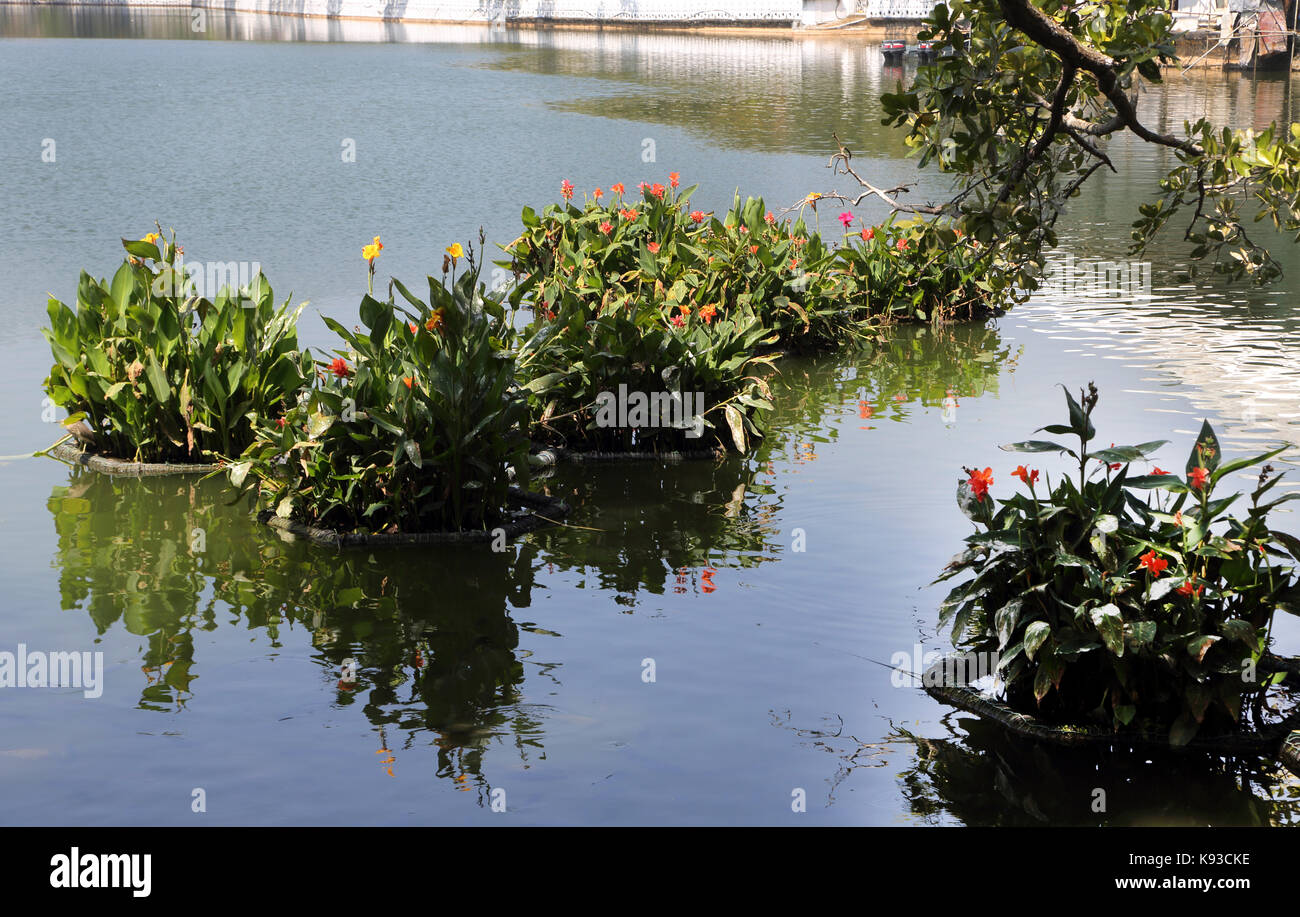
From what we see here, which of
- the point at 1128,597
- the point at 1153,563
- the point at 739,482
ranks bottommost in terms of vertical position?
the point at 739,482

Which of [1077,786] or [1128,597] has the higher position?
[1128,597]

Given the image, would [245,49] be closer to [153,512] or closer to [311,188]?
[311,188]

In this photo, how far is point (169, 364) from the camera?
8969 mm

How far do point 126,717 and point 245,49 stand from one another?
225 feet

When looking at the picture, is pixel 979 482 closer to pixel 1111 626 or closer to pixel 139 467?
pixel 1111 626

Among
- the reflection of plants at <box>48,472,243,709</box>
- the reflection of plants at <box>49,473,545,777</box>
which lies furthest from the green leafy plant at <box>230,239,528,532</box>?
the reflection of plants at <box>48,472,243,709</box>

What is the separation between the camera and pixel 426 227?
21.0 meters

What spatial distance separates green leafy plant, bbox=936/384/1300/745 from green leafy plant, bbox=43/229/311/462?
15.9 feet

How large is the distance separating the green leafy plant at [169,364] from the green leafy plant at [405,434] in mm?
767

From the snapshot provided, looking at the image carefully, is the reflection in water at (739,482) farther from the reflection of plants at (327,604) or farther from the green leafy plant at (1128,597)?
the green leafy plant at (1128,597)

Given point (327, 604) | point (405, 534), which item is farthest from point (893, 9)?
point (327, 604)

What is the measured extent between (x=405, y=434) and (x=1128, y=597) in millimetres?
4037

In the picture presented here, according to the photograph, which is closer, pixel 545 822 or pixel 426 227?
pixel 545 822
